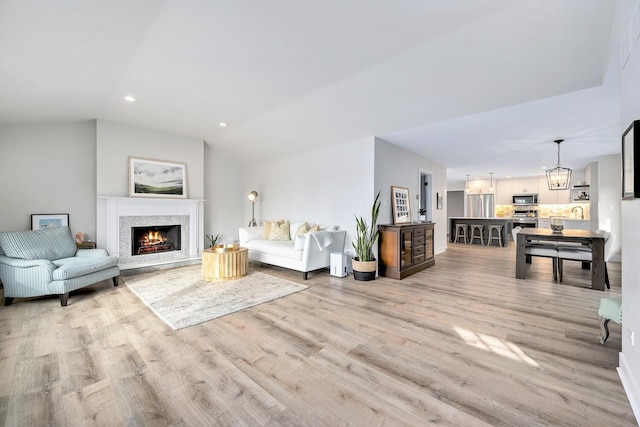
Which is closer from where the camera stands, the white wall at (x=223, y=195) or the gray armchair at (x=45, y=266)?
the gray armchair at (x=45, y=266)

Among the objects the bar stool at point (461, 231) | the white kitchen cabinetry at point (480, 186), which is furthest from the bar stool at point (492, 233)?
the white kitchen cabinetry at point (480, 186)

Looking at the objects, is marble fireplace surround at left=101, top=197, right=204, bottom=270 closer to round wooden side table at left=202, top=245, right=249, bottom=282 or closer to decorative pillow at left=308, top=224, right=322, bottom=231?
round wooden side table at left=202, top=245, right=249, bottom=282

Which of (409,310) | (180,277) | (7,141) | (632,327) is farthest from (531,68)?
(7,141)

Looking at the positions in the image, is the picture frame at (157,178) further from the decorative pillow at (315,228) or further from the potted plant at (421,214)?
the potted plant at (421,214)

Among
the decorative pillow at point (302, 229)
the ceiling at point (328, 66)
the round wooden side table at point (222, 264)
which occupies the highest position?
the ceiling at point (328, 66)

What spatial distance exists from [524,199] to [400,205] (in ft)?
23.0

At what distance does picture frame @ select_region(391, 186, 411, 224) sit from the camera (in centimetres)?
511

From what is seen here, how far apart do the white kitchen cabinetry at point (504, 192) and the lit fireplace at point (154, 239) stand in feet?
35.3

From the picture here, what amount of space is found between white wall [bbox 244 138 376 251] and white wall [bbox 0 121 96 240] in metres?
3.29

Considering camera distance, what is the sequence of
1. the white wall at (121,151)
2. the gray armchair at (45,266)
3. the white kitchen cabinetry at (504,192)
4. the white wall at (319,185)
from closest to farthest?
1. the gray armchair at (45,266)
2. the white wall at (121,151)
3. the white wall at (319,185)
4. the white kitchen cabinetry at (504,192)

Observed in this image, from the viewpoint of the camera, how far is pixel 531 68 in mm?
2699

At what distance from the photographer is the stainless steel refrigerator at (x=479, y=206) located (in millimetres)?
10055

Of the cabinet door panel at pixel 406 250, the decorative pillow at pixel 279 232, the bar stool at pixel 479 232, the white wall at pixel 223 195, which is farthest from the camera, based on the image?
the bar stool at pixel 479 232

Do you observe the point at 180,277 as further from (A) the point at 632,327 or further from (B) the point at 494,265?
(B) the point at 494,265
